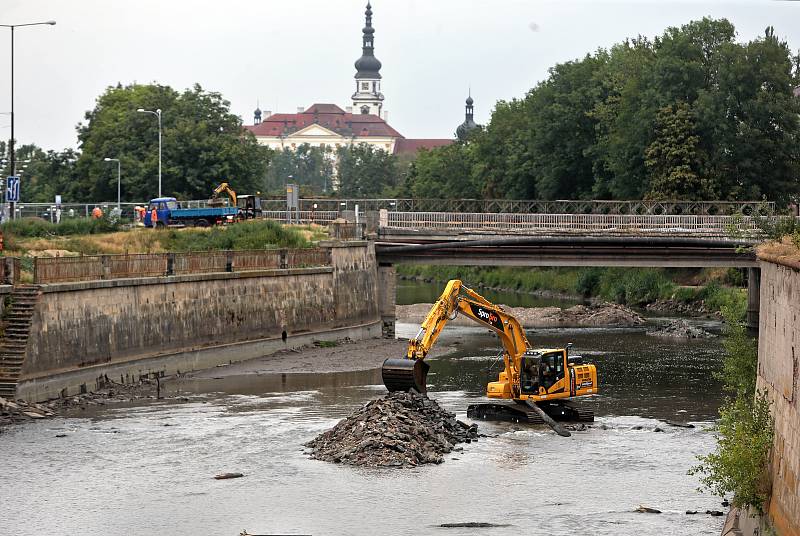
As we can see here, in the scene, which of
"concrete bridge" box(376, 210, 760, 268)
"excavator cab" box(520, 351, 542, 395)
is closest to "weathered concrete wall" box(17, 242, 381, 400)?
"concrete bridge" box(376, 210, 760, 268)

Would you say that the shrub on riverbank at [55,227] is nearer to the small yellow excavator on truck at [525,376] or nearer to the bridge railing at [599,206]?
the bridge railing at [599,206]

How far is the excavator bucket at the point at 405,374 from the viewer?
42.1m

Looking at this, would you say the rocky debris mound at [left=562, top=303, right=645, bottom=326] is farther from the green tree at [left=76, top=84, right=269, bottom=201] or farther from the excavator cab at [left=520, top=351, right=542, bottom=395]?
the excavator cab at [left=520, top=351, right=542, bottom=395]

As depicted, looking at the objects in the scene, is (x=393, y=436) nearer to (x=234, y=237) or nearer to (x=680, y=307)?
(x=234, y=237)

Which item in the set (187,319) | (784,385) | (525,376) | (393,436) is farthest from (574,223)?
(784,385)

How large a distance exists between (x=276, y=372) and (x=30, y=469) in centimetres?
2307

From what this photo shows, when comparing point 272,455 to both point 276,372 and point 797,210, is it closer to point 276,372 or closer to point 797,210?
point 276,372

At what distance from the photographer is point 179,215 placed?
8288 cm

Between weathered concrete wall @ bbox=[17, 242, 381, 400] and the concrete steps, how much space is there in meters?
0.28

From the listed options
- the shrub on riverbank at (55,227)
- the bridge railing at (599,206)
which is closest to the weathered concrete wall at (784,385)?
the bridge railing at (599,206)

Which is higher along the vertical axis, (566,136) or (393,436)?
(566,136)

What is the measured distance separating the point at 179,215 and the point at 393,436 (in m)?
45.7

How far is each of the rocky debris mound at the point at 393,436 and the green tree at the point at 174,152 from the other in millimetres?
67232

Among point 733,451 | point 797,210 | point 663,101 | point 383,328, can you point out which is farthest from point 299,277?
point 797,210
